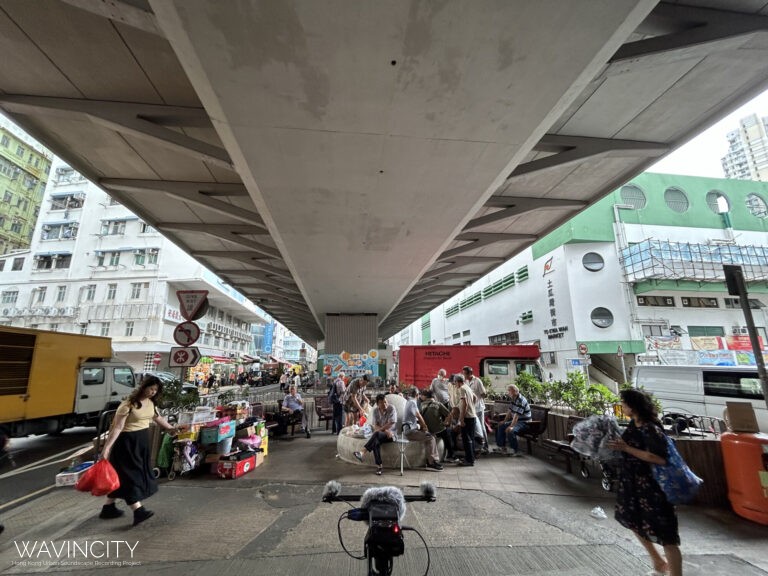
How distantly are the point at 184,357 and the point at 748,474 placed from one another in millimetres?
8188

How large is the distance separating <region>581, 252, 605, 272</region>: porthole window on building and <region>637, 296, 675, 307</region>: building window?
3.05 metres

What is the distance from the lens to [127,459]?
3.98 metres

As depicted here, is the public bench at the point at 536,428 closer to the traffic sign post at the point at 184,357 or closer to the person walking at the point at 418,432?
the person walking at the point at 418,432

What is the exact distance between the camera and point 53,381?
823 cm

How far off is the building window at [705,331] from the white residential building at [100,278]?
36.7 metres

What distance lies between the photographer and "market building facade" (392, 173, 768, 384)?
830 inches

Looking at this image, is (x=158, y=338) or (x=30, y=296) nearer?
(x=158, y=338)

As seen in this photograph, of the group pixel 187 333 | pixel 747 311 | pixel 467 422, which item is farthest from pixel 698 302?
pixel 187 333

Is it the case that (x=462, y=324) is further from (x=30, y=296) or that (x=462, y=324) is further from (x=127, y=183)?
(x=30, y=296)

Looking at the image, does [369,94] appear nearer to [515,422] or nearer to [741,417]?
[741,417]

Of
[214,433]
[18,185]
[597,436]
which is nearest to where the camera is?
[597,436]

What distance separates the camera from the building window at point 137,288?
31059 mm

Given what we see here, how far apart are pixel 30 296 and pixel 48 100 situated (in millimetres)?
39321

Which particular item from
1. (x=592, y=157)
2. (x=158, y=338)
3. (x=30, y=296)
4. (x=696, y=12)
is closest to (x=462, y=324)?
(x=158, y=338)
